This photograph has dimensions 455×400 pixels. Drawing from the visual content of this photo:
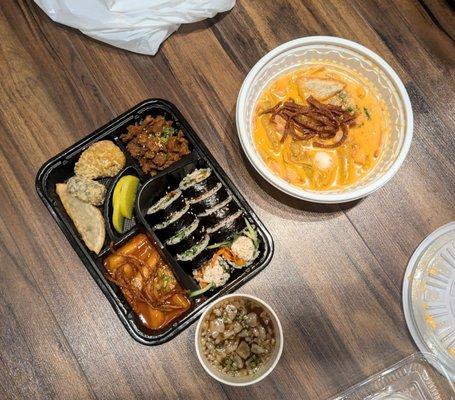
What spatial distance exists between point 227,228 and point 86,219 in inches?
21.6

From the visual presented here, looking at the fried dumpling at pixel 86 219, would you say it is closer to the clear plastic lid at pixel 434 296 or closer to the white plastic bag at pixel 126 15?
the white plastic bag at pixel 126 15

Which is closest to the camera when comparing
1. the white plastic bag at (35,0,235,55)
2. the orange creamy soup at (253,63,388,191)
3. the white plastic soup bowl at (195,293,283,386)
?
the white plastic soup bowl at (195,293,283,386)

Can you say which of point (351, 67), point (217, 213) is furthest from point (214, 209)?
point (351, 67)

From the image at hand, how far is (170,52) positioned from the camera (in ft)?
8.02

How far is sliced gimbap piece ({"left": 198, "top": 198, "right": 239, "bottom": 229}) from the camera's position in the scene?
2.23 meters

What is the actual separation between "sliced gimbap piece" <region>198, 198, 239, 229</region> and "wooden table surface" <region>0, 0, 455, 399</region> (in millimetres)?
134

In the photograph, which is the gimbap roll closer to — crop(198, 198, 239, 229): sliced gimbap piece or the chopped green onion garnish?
crop(198, 198, 239, 229): sliced gimbap piece

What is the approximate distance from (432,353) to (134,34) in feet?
5.73

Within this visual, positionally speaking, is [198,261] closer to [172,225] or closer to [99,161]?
[172,225]

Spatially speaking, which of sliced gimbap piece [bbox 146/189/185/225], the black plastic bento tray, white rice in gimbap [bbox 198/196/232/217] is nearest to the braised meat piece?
the black plastic bento tray

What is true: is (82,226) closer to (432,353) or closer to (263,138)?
(263,138)

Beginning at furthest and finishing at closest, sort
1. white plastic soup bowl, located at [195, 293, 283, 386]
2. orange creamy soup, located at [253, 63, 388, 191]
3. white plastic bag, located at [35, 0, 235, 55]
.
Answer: white plastic bag, located at [35, 0, 235, 55] < orange creamy soup, located at [253, 63, 388, 191] < white plastic soup bowl, located at [195, 293, 283, 386]

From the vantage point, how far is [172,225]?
7.24 ft

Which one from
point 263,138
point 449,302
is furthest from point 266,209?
point 449,302
